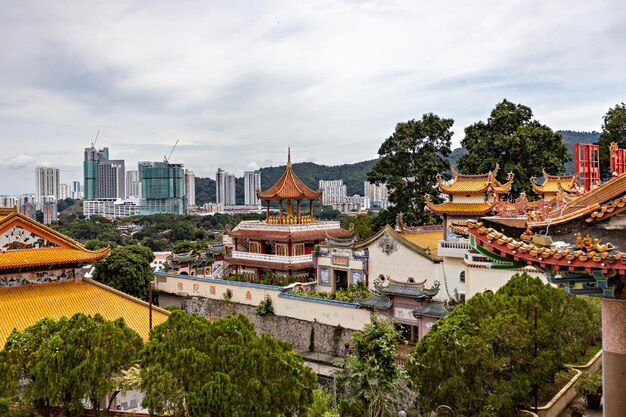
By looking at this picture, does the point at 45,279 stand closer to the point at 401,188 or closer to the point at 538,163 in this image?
the point at 401,188

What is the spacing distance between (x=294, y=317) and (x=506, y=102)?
24467 mm

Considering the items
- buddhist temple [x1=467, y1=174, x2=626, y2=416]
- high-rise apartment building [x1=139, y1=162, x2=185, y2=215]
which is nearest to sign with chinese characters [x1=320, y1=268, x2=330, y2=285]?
buddhist temple [x1=467, y1=174, x2=626, y2=416]

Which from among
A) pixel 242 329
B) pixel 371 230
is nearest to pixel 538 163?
pixel 371 230

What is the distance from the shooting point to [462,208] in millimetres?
25812

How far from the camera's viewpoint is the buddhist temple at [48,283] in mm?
16516

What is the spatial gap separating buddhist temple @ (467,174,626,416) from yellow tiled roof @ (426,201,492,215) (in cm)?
1903

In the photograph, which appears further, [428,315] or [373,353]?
[428,315]

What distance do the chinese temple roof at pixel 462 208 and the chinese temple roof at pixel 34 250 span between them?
50.2ft

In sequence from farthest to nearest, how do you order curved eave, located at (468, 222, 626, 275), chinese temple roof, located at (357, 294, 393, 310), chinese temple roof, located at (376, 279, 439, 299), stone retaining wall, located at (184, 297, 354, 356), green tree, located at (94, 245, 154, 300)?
green tree, located at (94, 245, 154, 300) → stone retaining wall, located at (184, 297, 354, 356) → chinese temple roof, located at (357, 294, 393, 310) → chinese temple roof, located at (376, 279, 439, 299) → curved eave, located at (468, 222, 626, 275)

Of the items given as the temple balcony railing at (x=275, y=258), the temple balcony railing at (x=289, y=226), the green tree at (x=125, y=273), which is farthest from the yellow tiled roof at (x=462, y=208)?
the green tree at (x=125, y=273)

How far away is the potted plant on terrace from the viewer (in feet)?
47.2

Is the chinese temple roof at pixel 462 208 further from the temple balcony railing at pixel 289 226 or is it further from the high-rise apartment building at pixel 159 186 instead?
the high-rise apartment building at pixel 159 186

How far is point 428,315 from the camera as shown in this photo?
19.3 meters

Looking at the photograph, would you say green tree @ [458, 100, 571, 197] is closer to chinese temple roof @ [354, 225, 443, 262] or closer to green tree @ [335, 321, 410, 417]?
chinese temple roof @ [354, 225, 443, 262]
